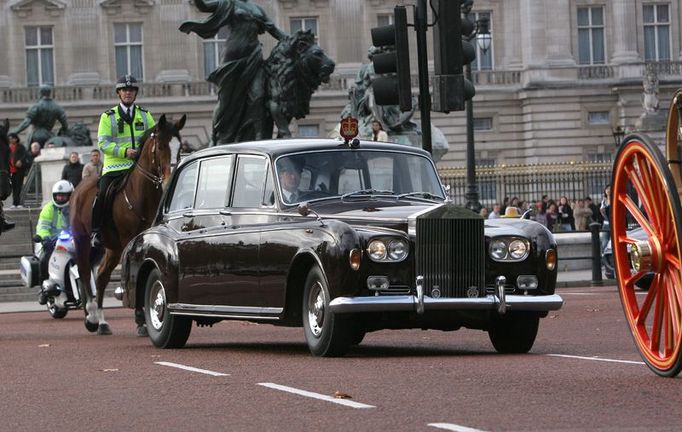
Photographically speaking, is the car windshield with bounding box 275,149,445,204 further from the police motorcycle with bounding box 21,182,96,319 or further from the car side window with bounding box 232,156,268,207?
the police motorcycle with bounding box 21,182,96,319

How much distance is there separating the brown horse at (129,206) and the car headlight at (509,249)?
15.2 feet

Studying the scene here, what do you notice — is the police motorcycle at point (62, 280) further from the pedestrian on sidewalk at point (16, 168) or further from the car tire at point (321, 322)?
the pedestrian on sidewalk at point (16, 168)

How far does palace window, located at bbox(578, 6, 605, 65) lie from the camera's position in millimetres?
76312

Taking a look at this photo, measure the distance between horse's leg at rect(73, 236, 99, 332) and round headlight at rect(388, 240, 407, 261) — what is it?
5839 millimetres

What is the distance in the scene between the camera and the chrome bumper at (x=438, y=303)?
484 inches

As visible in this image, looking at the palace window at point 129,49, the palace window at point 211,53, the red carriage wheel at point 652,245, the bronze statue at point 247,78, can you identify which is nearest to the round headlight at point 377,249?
the red carriage wheel at point 652,245

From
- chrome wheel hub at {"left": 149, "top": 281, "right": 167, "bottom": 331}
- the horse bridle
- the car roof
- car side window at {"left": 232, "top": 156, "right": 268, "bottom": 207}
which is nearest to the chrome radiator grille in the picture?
the car roof

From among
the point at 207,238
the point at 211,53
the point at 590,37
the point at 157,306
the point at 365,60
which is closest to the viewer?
the point at 207,238

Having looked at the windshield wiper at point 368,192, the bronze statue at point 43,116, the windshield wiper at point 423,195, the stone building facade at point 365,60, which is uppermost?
the stone building facade at point 365,60

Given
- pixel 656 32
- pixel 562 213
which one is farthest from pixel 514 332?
pixel 656 32

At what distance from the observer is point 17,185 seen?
39.3 metres

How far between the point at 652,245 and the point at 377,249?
11.0 feet

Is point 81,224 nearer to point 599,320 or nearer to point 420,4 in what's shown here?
point 420,4

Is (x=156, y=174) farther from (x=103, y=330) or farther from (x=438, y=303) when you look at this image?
(x=438, y=303)
